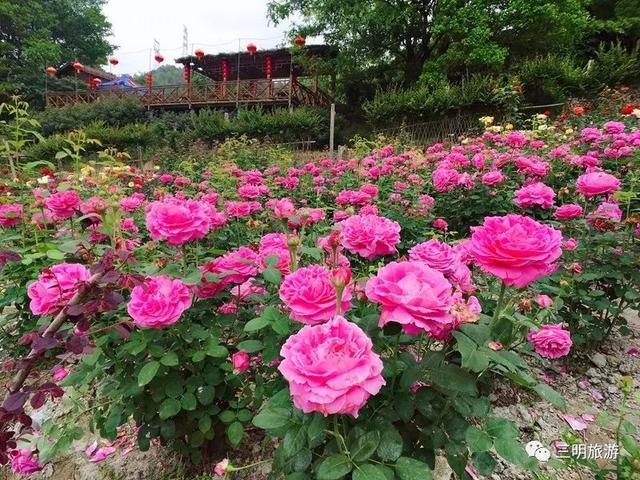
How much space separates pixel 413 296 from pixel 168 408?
78 cm

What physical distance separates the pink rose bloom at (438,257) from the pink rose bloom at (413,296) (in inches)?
6.0

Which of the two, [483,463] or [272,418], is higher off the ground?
[272,418]

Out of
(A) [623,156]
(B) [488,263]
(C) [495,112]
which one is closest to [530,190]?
(B) [488,263]

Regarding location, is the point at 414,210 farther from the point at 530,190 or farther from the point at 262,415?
the point at 262,415

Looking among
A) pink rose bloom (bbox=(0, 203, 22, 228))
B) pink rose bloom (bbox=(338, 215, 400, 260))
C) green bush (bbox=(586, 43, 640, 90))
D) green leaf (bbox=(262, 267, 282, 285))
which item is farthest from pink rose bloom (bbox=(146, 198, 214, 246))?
green bush (bbox=(586, 43, 640, 90))

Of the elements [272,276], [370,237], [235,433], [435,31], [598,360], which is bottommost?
[598,360]

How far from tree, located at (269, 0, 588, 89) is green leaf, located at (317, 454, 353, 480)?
42.8 feet

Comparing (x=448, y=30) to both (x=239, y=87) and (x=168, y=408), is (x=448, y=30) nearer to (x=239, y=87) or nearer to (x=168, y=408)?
(x=239, y=87)

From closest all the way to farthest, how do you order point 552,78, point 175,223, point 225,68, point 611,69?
point 175,223 < point 611,69 < point 552,78 < point 225,68

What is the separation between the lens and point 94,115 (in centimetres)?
1658

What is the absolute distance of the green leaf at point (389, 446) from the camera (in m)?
0.66

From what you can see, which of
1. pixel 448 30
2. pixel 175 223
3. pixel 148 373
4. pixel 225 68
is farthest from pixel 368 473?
pixel 225 68

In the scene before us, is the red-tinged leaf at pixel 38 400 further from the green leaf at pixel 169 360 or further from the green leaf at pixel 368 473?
the green leaf at pixel 368 473

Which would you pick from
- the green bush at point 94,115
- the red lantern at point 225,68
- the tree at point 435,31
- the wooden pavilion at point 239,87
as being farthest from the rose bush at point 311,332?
the red lantern at point 225,68
